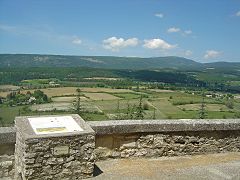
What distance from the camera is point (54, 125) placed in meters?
5.30

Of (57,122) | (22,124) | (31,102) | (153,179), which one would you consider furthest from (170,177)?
(31,102)

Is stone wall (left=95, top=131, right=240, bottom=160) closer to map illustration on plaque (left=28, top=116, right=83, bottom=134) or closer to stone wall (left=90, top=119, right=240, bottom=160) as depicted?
stone wall (left=90, top=119, right=240, bottom=160)

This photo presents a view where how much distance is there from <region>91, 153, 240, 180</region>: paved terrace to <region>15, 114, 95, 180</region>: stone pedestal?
Result: 42cm

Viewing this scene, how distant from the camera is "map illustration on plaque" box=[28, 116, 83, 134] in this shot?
5.08 m

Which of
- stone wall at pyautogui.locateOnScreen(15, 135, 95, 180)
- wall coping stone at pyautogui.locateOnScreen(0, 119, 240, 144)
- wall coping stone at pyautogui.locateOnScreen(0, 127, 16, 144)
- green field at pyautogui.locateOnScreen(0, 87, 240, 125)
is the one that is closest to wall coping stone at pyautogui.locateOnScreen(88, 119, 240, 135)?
wall coping stone at pyautogui.locateOnScreen(0, 119, 240, 144)

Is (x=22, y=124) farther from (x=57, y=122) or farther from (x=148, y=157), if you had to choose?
(x=148, y=157)

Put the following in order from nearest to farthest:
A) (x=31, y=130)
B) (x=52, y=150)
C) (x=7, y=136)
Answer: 1. (x=52, y=150)
2. (x=31, y=130)
3. (x=7, y=136)

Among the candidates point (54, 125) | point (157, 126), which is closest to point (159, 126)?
point (157, 126)

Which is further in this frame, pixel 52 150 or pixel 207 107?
pixel 207 107

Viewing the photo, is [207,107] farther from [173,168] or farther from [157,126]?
[173,168]

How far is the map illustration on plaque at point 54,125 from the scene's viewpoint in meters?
5.08

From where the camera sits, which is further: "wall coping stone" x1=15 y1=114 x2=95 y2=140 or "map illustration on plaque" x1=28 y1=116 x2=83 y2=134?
"map illustration on plaque" x1=28 y1=116 x2=83 y2=134

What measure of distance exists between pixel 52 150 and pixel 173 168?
7.13 feet

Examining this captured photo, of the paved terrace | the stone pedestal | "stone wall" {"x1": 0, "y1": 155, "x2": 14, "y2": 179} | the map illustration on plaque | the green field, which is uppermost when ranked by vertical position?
the map illustration on plaque
